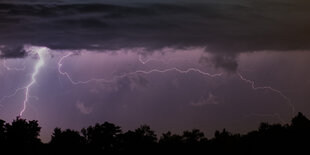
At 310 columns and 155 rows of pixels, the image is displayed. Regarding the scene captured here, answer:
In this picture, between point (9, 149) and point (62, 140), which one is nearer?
point (9, 149)

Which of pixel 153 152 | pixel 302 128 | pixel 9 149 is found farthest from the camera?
pixel 302 128

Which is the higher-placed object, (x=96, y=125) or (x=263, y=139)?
(x=96, y=125)

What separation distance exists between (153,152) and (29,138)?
10535 mm

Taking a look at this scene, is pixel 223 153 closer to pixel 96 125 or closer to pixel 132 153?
pixel 132 153

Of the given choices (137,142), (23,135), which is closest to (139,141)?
(137,142)

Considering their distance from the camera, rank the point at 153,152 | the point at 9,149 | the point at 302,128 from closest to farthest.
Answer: the point at 9,149 < the point at 153,152 < the point at 302,128

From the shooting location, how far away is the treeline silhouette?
51250 millimetres

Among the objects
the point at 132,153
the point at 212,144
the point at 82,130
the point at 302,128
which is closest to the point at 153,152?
the point at 132,153

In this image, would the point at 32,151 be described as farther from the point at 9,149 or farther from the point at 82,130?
the point at 82,130

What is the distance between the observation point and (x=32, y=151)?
50.2 m

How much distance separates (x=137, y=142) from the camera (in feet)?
187

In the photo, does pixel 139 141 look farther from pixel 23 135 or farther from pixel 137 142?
pixel 23 135

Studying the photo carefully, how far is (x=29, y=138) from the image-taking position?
170 feet

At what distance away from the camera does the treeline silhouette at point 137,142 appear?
168 ft
